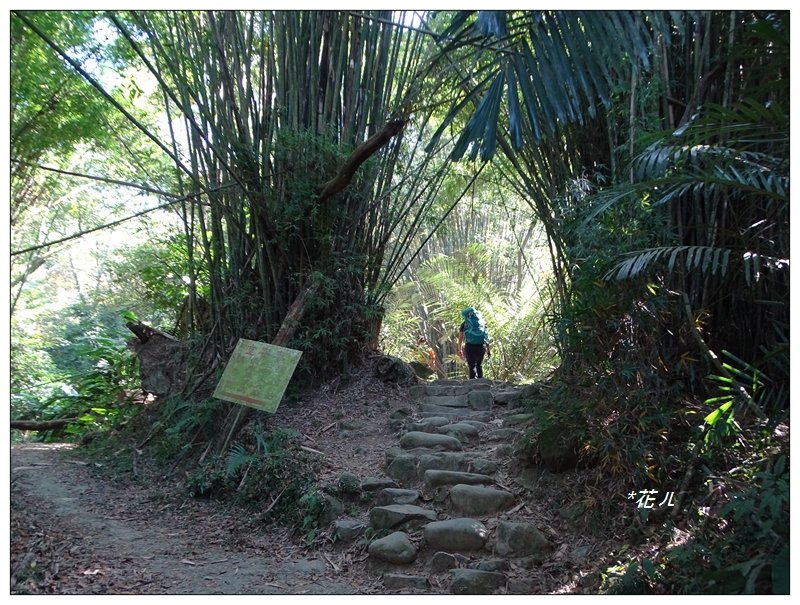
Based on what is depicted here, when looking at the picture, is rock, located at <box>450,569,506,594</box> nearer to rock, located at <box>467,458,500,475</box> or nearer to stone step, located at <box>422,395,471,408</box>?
rock, located at <box>467,458,500,475</box>

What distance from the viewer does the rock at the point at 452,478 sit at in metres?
3.36

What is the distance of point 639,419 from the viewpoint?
108 inches

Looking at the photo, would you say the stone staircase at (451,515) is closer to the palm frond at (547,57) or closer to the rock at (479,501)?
the rock at (479,501)

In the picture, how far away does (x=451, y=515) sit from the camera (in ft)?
10.3

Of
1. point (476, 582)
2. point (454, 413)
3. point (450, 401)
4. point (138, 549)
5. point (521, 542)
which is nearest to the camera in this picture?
point (476, 582)

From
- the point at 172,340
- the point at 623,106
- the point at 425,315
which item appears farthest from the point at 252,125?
the point at 425,315

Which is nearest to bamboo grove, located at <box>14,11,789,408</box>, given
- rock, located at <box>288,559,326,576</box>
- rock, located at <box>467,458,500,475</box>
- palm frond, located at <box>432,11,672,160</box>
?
palm frond, located at <box>432,11,672,160</box>

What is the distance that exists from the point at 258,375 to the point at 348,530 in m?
1.15

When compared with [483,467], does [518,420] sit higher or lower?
higher

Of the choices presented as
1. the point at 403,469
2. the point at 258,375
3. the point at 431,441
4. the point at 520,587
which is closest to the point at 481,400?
the point at 431,441

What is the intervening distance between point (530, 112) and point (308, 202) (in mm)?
2611

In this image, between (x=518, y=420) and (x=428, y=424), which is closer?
(x=518, y=420)

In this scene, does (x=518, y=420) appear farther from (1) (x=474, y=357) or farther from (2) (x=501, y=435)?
(1) (x=474, y=357)
